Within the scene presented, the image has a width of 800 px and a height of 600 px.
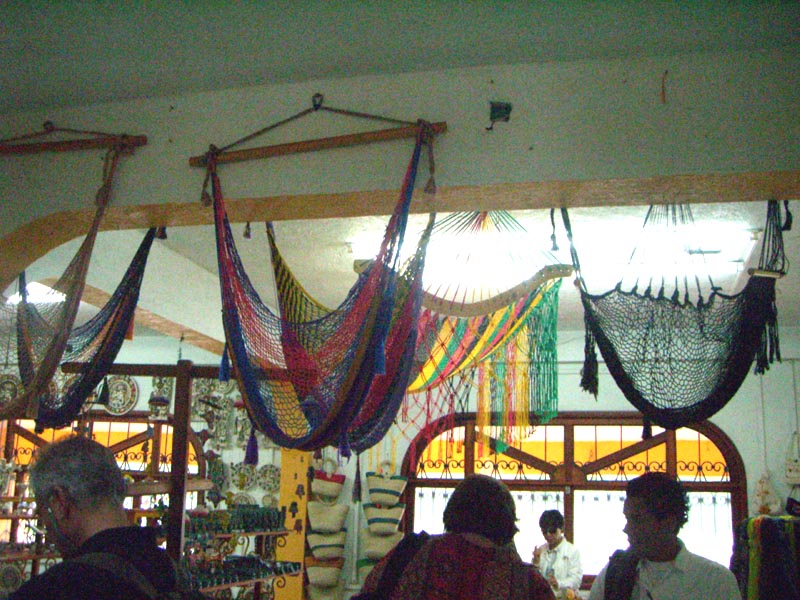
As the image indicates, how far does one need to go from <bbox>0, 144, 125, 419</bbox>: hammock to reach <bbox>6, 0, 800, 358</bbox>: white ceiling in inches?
13.5

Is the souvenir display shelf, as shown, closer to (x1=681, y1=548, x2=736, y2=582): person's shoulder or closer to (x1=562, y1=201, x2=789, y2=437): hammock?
(x1=562, y1=201, x2=789, y2=437): hammock

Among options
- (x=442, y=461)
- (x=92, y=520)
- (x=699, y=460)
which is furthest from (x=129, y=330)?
(x=699, y=460)

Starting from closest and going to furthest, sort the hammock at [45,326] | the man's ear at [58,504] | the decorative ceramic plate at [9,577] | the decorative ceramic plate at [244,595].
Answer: the man's ear at [58,504] < the hammock at [45,326] < the decorative ceramic plate at [244,595] < the decorative ceramic plate at [9,577]

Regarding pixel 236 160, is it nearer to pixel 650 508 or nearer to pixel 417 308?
pixel 417 308

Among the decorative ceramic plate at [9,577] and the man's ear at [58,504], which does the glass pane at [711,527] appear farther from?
the man's ear at [58,504]

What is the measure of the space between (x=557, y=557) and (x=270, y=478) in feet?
9.64

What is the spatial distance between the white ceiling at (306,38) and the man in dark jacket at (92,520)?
65.3 inches

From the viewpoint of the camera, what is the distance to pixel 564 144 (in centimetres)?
Result: 262

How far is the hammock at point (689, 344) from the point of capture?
8.43 feet

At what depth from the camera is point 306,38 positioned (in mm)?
2787

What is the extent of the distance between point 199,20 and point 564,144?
1307mm

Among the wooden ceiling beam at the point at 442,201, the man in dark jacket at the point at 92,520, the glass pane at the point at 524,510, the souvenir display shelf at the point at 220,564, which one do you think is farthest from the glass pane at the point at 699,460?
the man in dark jacket at the point at 92,520

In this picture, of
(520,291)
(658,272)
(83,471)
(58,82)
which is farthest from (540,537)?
(83,471)

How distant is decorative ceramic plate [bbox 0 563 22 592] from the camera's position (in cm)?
587
